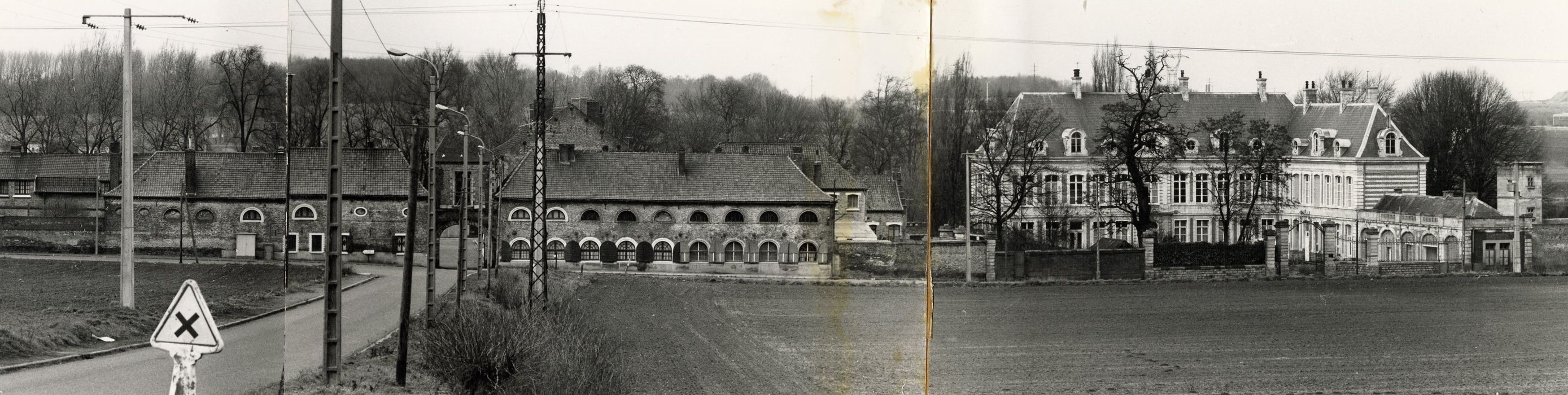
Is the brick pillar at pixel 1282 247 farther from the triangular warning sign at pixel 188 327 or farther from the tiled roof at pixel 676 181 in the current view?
the triangular warning sign at pixel 188 327

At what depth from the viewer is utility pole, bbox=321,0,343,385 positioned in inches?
434

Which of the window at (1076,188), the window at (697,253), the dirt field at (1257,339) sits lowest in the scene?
the dirt field at (1257,339)

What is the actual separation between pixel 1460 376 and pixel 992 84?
965cm

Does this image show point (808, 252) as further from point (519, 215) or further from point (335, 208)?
point (335, 208)

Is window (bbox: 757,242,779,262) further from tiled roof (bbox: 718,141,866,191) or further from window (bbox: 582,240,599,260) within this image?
window (bbox: 582,240,599,260)

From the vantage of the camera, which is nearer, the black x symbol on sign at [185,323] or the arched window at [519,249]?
the black x symbol on sign at [185,323]

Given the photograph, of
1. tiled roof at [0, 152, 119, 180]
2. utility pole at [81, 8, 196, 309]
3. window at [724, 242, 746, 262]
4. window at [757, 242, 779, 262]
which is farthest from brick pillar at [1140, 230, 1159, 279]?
tiled roof at [0, 152, 119, 180]

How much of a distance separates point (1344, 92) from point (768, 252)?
24.6 meters

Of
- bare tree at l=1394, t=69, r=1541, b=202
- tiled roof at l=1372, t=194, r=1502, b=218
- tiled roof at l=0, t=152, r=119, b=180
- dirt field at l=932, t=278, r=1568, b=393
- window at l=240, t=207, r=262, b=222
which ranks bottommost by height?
dirt field at l=932, t=278, r=1568, b=393

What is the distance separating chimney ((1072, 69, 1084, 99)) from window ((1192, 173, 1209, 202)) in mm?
5349

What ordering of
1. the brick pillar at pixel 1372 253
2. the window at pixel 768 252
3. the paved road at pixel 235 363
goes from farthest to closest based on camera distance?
the window at pixel 768 252 → the brick pillar at pixel 1372 253 → the paved road at pixel 235 363

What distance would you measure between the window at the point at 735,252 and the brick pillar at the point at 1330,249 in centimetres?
1862

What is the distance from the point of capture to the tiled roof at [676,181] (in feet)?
135

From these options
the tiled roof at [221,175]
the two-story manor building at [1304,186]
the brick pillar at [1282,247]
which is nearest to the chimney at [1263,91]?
the two-story manor building at [1304,186]
